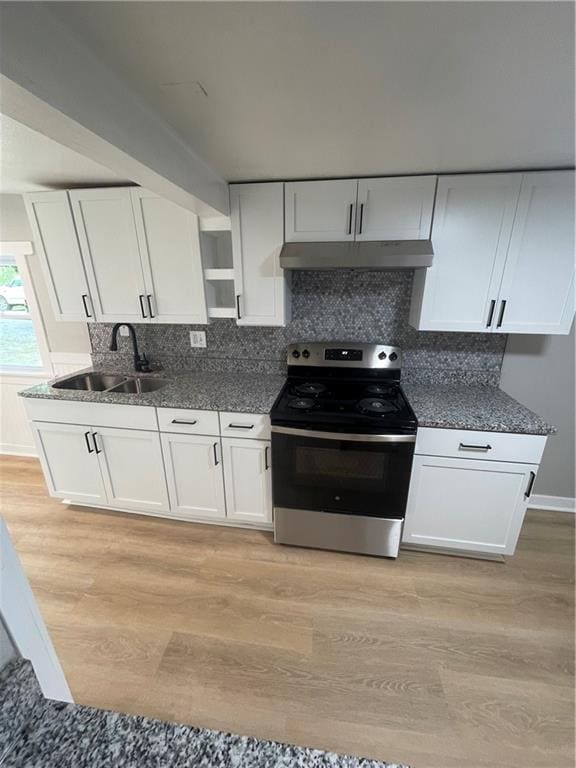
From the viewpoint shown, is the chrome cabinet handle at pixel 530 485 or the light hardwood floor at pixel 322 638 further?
the chrome cabinet handle at pixel 530 485

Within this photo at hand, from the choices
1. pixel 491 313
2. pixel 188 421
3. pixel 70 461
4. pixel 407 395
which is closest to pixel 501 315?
pixel 491 313

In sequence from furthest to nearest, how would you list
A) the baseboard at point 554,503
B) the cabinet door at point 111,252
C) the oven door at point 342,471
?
the baseboard at point 554,503, the cabinet door at point 111,252, the oven door at point 342,471

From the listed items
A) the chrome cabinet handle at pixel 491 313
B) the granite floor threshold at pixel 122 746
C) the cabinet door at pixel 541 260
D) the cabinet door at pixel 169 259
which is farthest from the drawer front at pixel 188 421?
the cabinet door at pixel 541 260

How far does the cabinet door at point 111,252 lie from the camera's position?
1.94 metres

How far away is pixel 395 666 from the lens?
4.62 ft

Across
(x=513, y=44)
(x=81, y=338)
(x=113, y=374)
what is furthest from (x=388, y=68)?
(x=81, y=338)

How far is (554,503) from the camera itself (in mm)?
2309

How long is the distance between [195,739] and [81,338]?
2.88 meters

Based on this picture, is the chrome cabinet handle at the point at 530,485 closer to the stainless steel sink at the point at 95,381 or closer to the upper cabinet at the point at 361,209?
the upper cabinet at the point at 361,209

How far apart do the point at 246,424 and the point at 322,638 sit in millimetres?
1126

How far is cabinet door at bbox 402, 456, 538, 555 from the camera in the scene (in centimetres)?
171

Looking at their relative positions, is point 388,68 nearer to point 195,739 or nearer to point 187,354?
point 195,739

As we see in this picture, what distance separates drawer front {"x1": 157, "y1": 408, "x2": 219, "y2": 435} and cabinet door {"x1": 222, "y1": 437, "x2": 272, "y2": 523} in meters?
0.13

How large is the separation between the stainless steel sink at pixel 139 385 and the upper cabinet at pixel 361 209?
146 cm
